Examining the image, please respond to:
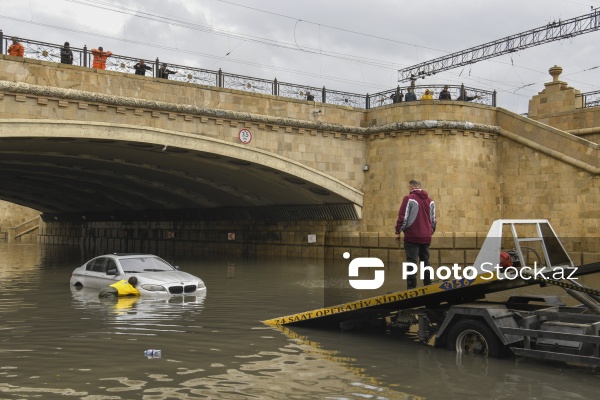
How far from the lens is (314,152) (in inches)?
1006

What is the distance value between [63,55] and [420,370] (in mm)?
16552

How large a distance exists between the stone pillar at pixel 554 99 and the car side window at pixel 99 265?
2005 centimetres

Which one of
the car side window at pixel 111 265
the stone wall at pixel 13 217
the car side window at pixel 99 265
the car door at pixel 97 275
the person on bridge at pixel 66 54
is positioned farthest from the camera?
the stone wall at pixel 13 217

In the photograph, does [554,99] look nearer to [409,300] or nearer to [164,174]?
[164,174]

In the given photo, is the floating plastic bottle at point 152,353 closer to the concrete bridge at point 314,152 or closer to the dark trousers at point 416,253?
the dark trousers at point 416,253

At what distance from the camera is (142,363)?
6828 millimetres

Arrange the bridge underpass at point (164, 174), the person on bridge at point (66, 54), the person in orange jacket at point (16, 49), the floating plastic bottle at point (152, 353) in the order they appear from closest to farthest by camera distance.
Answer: the floating plastic bottle at point (152, 353), the person in orange jacket at point (16, 49), the person on bridge at point (66, 54), the bridge underpass at point (164, 174)

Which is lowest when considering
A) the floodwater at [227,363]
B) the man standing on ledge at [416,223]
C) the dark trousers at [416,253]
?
the floodwater at [227,363]

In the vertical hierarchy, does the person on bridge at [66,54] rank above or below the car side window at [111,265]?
above

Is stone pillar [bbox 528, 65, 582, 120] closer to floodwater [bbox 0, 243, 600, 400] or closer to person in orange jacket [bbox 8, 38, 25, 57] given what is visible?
person in orange jacket [bbox 8, 38, 25, 57]

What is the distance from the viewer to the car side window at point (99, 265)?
14171 mm

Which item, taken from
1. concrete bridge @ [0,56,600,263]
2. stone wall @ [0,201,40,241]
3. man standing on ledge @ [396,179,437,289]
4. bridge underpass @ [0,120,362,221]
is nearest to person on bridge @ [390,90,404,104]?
concrete bridge @ [0,56,600,263]

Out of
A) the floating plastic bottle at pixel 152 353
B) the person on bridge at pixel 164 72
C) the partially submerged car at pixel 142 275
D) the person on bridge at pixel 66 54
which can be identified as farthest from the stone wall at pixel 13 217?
the floating plastic bottle at pixel 152 353

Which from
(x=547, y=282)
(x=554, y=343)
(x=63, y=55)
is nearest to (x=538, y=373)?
(x=554, y=343)
